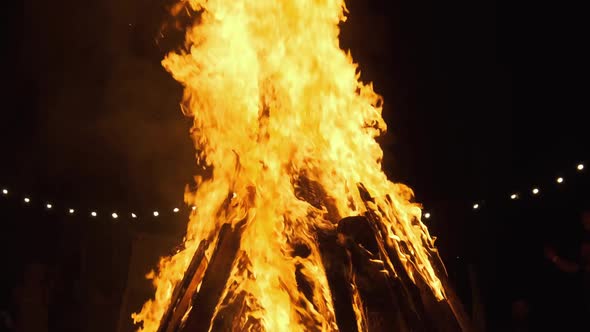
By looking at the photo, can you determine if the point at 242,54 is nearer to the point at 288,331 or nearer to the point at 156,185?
the point at 288,331

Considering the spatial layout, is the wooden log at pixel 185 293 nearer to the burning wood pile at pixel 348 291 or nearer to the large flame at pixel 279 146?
the burning wood pile at pixel 348 291

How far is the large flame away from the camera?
4055 millimetres

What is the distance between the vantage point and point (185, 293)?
3.89m

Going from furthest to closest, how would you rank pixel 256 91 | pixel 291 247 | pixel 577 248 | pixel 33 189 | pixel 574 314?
1. pixel 33 189
2. pixel 577 248
3. pixel 574 314
4. pixel 256 91
5. pixel 291 247

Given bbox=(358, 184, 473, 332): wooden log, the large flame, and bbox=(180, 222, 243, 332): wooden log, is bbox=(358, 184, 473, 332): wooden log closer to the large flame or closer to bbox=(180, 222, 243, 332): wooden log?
the large flame

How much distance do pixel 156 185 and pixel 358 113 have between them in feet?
23.1

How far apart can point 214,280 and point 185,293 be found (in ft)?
1.25

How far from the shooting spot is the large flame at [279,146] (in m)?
4.05

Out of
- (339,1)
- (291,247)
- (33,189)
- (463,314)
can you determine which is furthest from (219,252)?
(33,189)

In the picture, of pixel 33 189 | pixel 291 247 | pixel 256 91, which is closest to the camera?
pixel 291 247

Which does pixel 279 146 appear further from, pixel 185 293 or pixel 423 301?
pixel 423 301

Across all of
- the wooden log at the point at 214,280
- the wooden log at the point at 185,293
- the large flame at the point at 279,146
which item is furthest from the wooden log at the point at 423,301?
the wooden log at the point at 185,293

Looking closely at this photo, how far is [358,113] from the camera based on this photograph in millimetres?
5305

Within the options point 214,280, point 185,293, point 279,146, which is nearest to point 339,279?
point 214,280
